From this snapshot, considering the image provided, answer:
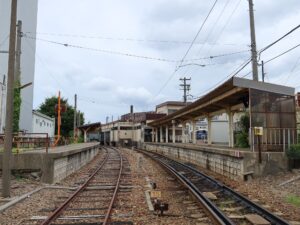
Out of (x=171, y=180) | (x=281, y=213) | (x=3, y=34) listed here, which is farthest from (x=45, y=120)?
(x=281, y=213)

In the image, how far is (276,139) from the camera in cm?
1758

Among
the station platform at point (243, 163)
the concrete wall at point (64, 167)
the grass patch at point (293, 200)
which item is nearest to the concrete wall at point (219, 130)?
the station platform at point (243, 163)

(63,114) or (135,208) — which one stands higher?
(63,114)

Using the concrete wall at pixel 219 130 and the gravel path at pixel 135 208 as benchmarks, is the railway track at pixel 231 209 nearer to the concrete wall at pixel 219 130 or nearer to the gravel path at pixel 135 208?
the gravel path at pixel 135 208

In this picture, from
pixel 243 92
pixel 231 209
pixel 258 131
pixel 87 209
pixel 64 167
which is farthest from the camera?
pixel 243 92

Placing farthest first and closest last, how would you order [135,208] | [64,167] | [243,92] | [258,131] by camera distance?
1. [243,92]
2. [64,167]
3. [258,131]
4. [135,208]

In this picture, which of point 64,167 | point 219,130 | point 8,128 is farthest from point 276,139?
point 219,130

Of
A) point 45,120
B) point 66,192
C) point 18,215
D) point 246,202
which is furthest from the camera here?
point 45,120

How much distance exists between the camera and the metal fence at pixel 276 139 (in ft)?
56.5

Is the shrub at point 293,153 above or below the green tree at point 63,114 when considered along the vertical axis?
below

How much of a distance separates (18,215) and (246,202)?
222 inches

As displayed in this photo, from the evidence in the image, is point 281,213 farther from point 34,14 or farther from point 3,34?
point 34,14

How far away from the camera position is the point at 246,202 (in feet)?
35.1

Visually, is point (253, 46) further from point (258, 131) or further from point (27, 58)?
point (27, 58)
